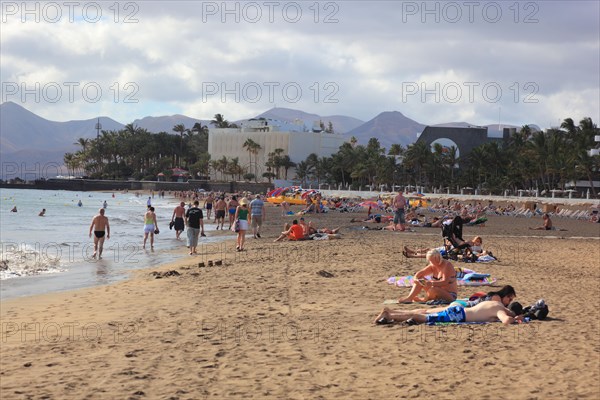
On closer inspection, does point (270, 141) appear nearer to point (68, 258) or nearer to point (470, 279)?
point (68, 258)

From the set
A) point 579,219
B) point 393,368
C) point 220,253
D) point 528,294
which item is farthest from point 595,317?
point 579,219

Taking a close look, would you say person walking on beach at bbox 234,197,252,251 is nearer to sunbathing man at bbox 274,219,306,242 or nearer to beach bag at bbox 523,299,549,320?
sunbathing man at bbox 274,219,306,242

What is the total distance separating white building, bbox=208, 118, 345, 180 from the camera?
11219 centimetres

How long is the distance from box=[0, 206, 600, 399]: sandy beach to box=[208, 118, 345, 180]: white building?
329 feet

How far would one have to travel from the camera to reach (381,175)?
84.3 metres

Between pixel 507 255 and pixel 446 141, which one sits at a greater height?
pixel 446 141

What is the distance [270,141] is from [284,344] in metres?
109

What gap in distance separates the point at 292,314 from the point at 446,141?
81.7 metres

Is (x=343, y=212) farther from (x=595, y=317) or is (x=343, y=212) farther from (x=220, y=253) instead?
(x=595, y=317)

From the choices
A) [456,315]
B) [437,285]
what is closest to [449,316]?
[456,315]

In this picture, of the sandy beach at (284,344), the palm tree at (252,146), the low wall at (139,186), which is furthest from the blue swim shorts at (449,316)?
the palm tree at (252,146)

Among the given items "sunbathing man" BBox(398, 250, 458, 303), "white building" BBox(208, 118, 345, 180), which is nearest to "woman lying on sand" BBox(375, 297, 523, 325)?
"sunbathing man" BBox(398, 250, 458, 303)

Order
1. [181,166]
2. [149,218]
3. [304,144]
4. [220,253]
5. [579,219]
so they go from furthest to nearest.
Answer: [181,166]
[304,144]
[579,219]
[149,218]
[220,253]

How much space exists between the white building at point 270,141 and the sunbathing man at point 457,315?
342 feet
